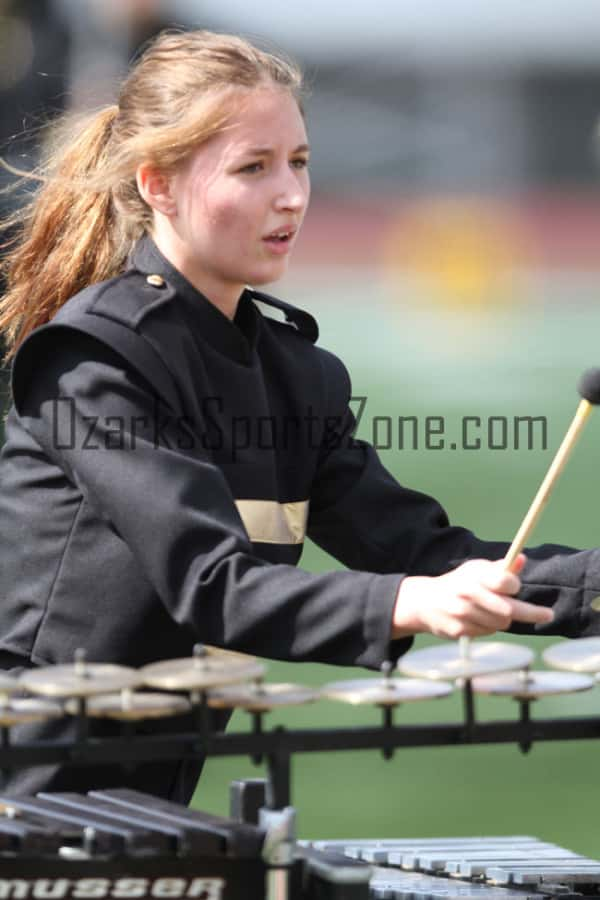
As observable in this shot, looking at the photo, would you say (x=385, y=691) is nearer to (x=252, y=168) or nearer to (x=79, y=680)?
(x=79, y=680)

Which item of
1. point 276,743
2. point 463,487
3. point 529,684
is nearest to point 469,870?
point 529,684

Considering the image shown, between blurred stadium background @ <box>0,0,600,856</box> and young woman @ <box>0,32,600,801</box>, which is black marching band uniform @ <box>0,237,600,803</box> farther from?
blurred stadium background @ <box>0,0,600,856</box>

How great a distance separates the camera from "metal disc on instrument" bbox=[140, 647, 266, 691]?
5.93ft

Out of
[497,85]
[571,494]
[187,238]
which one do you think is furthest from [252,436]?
[497,85]

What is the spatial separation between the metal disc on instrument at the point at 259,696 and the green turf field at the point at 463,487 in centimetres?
211

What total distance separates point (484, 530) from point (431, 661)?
19.4ft

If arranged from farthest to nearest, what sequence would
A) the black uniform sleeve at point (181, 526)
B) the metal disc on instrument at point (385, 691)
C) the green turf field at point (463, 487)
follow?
1. the green turf field at point (463, 487)
2. the black uniform sleeve at point (181, 526)
3. the metal disc on instrument at point (385, 691)

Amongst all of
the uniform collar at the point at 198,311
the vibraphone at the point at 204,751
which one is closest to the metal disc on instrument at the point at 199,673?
the vibraphone at the point at 204,751

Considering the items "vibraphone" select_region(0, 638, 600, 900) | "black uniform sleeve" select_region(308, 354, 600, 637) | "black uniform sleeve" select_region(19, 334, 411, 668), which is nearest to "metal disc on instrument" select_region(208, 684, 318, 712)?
"vibraphone" select_region(0, 638, 600, 900)

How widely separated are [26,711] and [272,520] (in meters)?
0.66

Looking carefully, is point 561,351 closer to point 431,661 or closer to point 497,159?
point 497,159

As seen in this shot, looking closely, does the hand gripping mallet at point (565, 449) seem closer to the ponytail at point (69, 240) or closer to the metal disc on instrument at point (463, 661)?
the metal disc on instrument at point (463, 661)

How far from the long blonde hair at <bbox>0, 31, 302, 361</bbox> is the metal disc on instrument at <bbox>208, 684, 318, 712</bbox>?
0.72m

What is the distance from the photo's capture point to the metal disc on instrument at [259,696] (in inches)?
73.4
